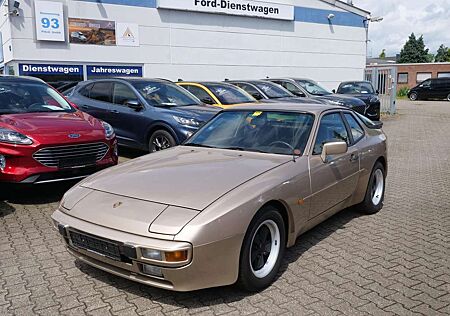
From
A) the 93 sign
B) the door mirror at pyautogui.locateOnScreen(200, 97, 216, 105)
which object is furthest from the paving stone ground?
the 93 sign

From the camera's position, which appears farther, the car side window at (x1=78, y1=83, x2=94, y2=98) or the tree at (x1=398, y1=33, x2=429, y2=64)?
the tree at (x1=398, y1=33, x2=429, y2=64)

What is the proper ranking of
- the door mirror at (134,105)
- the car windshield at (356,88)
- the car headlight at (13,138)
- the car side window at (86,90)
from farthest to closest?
the car windshield at (356,88) < the car side window at (86,90) < the door mirror at (134,105) < the car headlight at (13,138)

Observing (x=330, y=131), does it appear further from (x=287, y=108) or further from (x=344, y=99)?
(x=344, y=99)

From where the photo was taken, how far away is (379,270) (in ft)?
12.8

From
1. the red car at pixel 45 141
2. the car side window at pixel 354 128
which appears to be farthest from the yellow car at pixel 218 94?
the car side window at pixel 354 128

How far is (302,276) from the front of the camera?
3754mm

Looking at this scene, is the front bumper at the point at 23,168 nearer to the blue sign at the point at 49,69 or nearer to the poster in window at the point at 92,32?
the blue sign at the point at 49,69

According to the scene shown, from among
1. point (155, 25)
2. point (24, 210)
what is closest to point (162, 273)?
point (24, 210)

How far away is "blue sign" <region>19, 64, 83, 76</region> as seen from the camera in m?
14.7

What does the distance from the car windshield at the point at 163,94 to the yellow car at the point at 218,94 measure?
4.53 feet

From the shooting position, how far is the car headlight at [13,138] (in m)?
5.40

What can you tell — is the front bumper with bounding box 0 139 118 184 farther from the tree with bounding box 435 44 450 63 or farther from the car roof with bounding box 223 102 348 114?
the tree with bounding box 435 44 450 63

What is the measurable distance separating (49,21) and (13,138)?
36.3 feet

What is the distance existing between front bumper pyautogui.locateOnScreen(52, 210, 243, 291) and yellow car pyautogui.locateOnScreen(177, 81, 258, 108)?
24.6 feet
